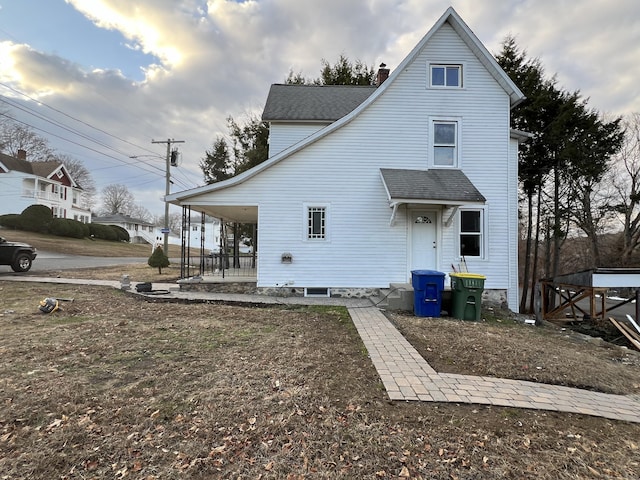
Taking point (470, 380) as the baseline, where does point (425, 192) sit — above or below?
above

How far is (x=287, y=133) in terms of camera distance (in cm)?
1180

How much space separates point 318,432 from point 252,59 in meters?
16.2

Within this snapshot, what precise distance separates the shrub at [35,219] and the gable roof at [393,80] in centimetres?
3271

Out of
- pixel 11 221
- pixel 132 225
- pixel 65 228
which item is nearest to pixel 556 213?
pixel 65 228

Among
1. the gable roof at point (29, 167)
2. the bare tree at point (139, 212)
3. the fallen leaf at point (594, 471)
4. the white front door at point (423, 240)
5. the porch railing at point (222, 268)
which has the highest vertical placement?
the gable roof at point (29, 167)

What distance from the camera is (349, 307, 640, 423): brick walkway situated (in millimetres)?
3385

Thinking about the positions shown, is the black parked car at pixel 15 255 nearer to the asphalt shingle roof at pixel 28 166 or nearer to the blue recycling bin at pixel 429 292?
the blue recycling bin at pixel 429 292

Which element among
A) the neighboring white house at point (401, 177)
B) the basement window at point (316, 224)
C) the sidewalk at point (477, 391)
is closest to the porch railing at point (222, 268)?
the neighboring white house at point (401, 177)

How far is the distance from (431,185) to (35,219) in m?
39.3

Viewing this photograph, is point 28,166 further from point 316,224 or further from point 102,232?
point 316,224

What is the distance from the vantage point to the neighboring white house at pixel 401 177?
9586 mm

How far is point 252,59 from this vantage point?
15.0m

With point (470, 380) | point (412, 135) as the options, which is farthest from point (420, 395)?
point (412, 135)

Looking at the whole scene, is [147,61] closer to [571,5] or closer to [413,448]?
[571,5]
